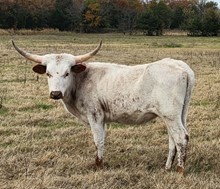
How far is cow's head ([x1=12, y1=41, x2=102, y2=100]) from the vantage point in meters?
7.29

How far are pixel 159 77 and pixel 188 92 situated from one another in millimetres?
558

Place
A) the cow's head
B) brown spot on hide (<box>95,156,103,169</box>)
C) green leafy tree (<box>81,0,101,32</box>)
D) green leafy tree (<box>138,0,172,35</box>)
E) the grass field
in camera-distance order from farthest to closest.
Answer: green leafy tree (<box>81,0,101,32</box>), green leafy tree (<box>138,0,172,35</box>), brown spot on hide (<box>95,156,103,169</box>), the cow's head, the grass field

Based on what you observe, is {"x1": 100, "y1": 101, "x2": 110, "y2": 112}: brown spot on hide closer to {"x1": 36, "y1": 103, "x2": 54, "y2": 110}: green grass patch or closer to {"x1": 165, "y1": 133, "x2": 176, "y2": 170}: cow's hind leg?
{"x1": 165, "y1": 133, "x2": 176, "y2": 170}: cow's hind leg

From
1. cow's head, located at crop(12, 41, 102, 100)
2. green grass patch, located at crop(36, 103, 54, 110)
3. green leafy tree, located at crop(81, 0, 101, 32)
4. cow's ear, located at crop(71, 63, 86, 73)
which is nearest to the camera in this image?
cow's head, located at crop(12, 41, 102, 100)

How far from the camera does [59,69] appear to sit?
7449 mm

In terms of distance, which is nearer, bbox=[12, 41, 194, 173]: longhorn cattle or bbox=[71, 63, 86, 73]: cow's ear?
bbox=[12, 41, 194, 173]: longhorn cattle

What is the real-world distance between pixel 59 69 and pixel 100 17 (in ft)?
260

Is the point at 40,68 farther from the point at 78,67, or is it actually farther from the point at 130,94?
the point at 130,94

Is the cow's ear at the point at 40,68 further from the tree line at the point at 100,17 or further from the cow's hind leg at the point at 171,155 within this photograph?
the tree line at the point at 100,17

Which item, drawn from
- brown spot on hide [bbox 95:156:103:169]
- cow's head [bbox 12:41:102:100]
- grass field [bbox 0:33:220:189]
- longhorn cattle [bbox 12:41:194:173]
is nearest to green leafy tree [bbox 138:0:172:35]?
grass field [bbox 0:33:220:189]

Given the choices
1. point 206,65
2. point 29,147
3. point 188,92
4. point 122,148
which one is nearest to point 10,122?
point 29,147

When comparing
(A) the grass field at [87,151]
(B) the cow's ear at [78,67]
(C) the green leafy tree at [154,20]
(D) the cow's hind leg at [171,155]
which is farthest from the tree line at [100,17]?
(D) the cow's hind leg at [171,155]

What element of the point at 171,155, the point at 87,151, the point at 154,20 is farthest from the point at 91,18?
the point at 171,155

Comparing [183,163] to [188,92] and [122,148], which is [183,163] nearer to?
[188,92]
